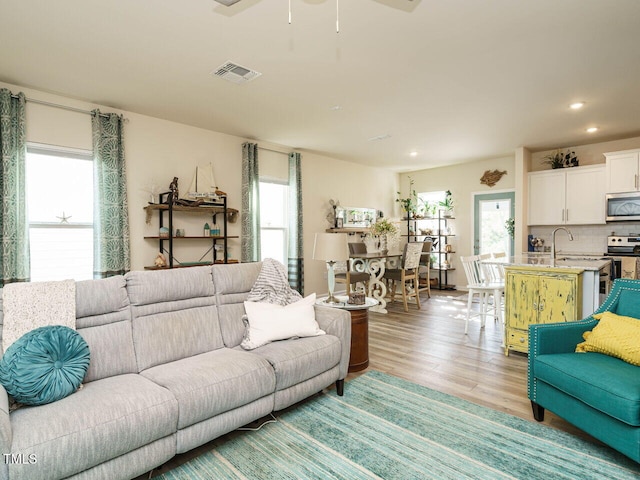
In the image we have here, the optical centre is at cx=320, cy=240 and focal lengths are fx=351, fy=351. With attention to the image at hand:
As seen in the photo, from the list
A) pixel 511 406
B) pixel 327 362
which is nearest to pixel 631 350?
pixel 511 406

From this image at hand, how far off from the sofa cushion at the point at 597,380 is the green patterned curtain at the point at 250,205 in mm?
3874

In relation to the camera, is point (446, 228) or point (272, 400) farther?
point (446, 228)

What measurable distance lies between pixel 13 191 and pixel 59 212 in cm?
49

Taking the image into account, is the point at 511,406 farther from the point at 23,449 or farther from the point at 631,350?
the point at 23,449

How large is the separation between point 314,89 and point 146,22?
1.63 metres

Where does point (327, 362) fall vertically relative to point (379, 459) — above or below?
above

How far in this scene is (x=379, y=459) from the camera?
193 cm

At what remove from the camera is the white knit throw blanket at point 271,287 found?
2.78 metres

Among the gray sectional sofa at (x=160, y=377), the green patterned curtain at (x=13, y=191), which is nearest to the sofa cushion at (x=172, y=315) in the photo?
the gray sectional sofa at (x=160, y=377)

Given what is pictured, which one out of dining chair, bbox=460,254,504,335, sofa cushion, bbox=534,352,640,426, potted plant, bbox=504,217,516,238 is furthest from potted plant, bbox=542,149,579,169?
sofa cushion, bbox=534,352,640,426

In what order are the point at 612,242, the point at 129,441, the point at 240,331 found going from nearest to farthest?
1. the point at 129,441
2. the point at 240,331
3. the point at 612,242

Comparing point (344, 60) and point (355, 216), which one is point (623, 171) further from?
point (344, 60)

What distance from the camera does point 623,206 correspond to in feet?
16.9

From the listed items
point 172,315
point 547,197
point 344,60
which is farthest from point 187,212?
point 547,197
